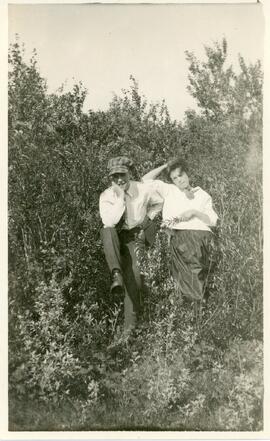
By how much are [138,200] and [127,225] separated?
0.24m

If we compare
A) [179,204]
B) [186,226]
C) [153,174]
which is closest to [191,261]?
[186,226]

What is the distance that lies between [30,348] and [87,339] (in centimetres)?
50

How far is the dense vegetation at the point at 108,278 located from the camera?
548 cm

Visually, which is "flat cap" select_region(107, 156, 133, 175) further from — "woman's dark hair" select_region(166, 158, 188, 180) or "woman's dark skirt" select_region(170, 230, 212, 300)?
→ "woman's dark skirt" select_region(170, 230, 212, 300)

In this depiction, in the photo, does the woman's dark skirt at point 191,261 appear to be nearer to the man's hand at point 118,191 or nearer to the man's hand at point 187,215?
the man's hand at point 187,215

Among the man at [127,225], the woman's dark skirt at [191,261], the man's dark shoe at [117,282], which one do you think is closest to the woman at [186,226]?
the woman's dark skirt at [191,261]

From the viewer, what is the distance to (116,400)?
5.44 m

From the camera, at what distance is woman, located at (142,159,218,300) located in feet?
18.7

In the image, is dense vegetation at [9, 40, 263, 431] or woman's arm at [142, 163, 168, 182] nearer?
dense vegetation at [9, 40, 263, 431]

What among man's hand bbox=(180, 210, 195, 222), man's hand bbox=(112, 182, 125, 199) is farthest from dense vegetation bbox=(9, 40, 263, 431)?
man's hand bbox=(180, 210, 195, 222)

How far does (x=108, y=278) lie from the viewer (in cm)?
568

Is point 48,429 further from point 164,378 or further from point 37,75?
point 37,75

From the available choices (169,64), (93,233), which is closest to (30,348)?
(93,233)

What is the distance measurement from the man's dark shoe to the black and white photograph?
0.5 inches
